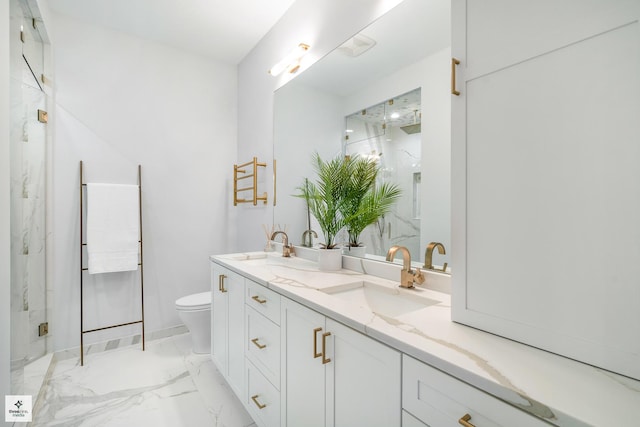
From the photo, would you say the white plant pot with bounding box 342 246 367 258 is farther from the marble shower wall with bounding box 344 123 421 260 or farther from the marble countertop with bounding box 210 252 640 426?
the marble countertop with bounding box 210 252 640 426

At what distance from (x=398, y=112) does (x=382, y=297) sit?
2.92ft

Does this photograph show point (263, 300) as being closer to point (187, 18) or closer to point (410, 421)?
point (410, 421)

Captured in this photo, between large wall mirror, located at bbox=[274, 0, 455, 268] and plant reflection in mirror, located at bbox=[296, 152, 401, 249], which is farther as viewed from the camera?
plant reflection in mirror, located at bbox=[296, 152, 401, 249]

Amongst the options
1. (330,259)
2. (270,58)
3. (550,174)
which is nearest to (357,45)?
(270,58)

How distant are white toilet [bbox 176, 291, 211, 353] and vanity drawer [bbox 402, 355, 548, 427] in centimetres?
196

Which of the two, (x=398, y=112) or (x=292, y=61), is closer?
(x=398, y=112)

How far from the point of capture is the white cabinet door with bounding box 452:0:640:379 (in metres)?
0.64

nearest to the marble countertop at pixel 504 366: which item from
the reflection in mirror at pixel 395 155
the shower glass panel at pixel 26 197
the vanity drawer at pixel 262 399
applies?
the reflection in mirror at pixel 395 155

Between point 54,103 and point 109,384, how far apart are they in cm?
206

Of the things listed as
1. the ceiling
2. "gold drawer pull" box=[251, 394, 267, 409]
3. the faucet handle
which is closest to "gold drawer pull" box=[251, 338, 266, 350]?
"gold drawer pull" box=[251, 394, 267, 409]

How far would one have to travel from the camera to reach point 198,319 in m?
2.35

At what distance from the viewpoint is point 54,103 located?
88.3 inches

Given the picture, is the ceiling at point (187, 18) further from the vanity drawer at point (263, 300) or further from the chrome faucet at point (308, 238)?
the vanity drawer at point (263, 300)

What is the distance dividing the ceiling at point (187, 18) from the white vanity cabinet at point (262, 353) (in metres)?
2.02
